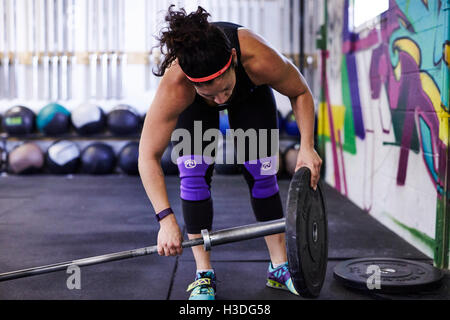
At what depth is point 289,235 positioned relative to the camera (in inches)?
45.5

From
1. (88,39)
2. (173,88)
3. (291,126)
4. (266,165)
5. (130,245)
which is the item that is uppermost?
(88,39)

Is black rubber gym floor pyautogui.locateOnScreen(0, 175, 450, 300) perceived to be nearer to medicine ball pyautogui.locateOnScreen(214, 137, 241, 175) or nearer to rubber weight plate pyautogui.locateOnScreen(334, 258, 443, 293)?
rubber weight plate pyautogui.locateOnScreen(334, 258, 443, 293)

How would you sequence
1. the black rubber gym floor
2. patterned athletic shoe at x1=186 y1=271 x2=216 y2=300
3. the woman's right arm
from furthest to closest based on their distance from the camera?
the black rubber gym floor < patterned athletic shoe at x1=186 y1=271 x2=216 y2=300 < the woman's right arm

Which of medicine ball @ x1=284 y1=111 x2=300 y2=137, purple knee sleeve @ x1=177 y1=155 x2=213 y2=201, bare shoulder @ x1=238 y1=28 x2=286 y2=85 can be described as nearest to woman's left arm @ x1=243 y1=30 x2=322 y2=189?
bare shoulder @ x1=238 y1=28 x2=286 y2=85

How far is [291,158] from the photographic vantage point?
173 inches

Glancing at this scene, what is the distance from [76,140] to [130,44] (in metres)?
1.11

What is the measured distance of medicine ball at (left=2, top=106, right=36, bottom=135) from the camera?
4.64 metres

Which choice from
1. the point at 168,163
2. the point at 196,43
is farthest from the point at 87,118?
the point at 196,43

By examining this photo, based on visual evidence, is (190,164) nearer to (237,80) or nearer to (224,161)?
(237,80)

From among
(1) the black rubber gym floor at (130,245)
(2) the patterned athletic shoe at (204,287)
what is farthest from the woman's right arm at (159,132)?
(1) the black rubber gym floor at (130,245)

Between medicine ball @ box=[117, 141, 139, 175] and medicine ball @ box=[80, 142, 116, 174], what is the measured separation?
0.11 metres

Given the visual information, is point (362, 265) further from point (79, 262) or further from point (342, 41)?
point (342, 41)

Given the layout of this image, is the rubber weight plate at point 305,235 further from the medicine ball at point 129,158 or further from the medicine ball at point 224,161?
the medicine ball at point 129,158

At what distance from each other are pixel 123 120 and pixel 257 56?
3.37 m
